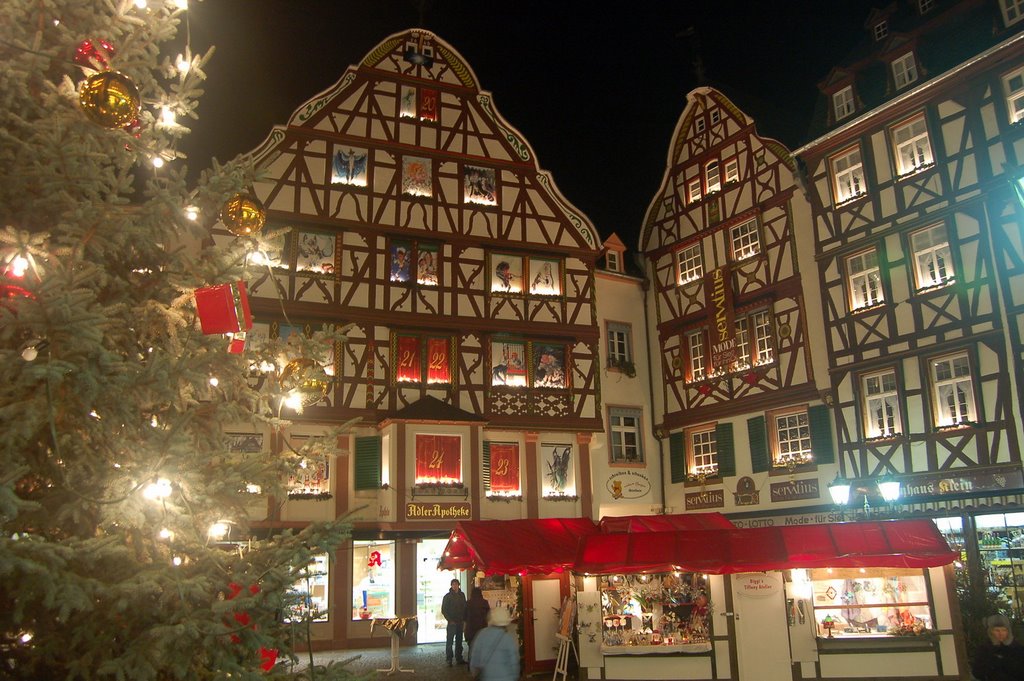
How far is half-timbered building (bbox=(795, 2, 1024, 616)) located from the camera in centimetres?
1648

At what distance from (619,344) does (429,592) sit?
8.93 meters

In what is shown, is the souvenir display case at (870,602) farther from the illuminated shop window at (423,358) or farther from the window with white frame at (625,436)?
the window with white frame at (625,436)

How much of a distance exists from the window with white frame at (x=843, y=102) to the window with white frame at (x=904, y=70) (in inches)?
46.1

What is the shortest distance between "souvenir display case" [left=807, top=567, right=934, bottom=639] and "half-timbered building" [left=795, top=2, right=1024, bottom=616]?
3.81 meters

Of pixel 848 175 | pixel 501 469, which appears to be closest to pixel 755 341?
pixel 848 175

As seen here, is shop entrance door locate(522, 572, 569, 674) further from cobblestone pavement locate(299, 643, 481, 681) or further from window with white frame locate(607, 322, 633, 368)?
window with white frame locate(607, 322, 633, 368)

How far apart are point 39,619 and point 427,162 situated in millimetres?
18694

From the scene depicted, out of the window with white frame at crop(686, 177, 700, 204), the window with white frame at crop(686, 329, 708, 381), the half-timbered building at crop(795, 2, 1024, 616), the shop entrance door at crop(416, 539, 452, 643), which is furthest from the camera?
the window with white frame at crop(686, 177, 700, 204)

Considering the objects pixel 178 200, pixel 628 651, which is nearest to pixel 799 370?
pixel 628 651

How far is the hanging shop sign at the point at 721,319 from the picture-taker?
2203 cm

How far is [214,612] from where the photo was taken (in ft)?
15.3

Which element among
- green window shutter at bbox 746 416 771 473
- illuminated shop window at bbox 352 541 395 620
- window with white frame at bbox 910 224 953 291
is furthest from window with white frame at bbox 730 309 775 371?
illuminated shop window at bbox 352 541 395 620

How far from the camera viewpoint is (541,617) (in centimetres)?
1443

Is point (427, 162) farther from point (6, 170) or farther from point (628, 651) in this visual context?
point (6, 170)
